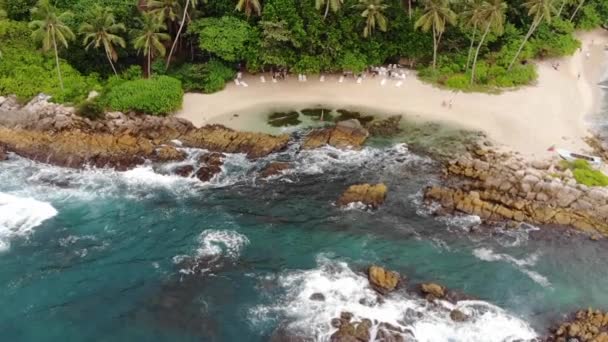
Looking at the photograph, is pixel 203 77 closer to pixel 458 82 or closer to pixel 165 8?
pixel 165 8

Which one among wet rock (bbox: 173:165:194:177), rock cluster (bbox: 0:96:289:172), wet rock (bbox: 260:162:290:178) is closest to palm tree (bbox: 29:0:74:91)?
rock cluster (bbox: 0:96:289:172)

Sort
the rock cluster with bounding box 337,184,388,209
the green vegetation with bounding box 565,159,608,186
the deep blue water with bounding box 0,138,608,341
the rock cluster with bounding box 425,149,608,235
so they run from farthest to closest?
1. the green vegetation with bounding box 565,159,608,186
2. the rock cluster with bounding box 337,184,388,209
3. the rock cluster with bounding box 425,149,608,235
4. the deep blue water with bounding box 0,138,608,341

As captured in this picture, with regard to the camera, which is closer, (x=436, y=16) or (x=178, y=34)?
(x=436, y=16)

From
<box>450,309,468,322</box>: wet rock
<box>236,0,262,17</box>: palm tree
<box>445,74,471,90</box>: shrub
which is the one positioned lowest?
<box>450,309,468,322</box>: wet rock

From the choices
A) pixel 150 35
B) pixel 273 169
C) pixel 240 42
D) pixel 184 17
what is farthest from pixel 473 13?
pixel 150 35

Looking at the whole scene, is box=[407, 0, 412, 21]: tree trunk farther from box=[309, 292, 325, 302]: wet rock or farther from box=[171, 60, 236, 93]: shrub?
box=[309, 292, 325, 302]: wet rock

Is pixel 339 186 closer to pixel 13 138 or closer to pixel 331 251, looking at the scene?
pixel 331 251

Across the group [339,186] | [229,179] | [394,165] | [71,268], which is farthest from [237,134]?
[71,268]

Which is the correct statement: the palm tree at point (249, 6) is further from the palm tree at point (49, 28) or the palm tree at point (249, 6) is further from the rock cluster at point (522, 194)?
the rock cluster at point (522, 194)
